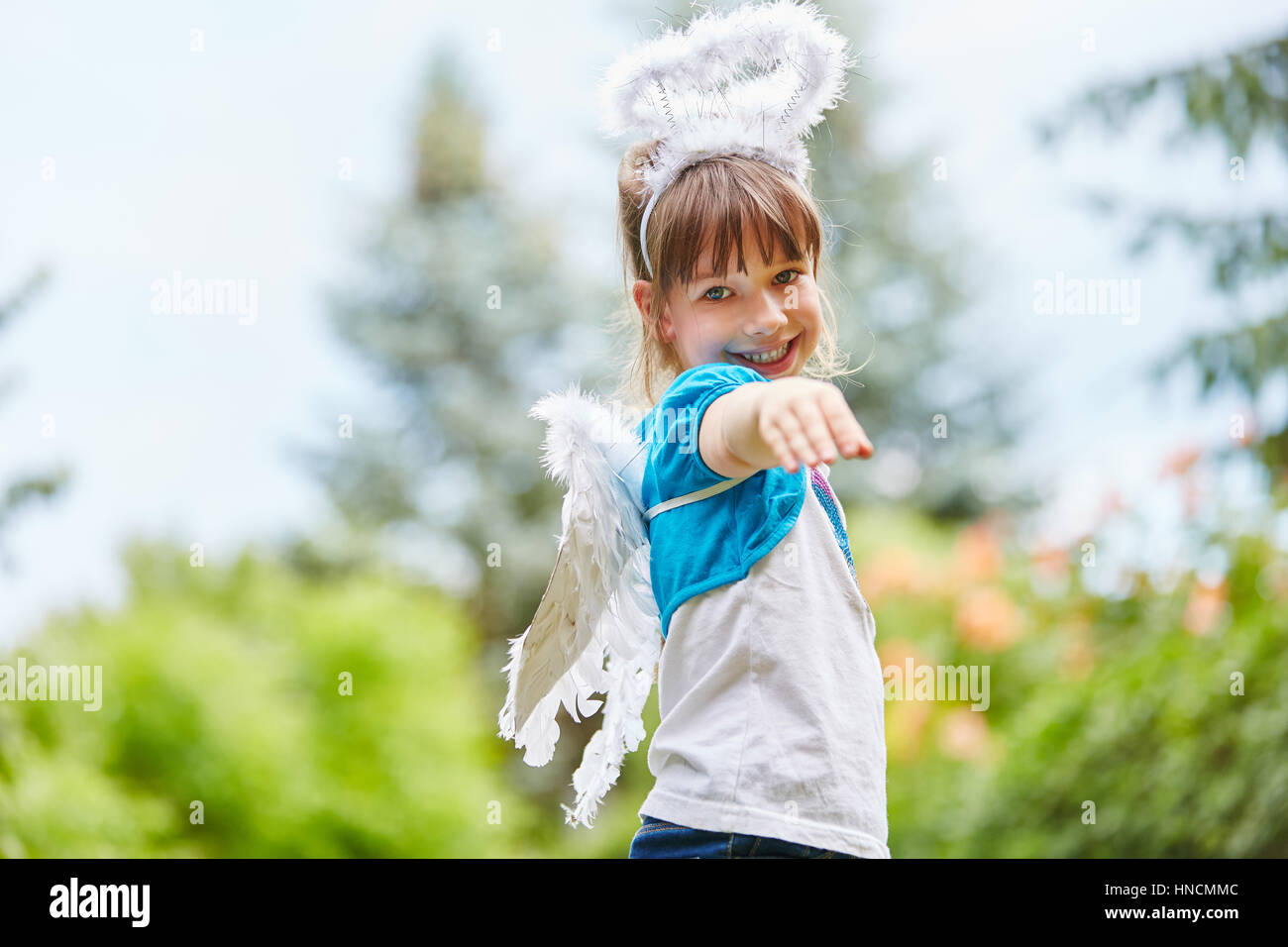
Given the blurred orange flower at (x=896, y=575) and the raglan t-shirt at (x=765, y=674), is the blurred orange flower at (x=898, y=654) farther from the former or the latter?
the raglan t-shirt at (x=765, y=674)

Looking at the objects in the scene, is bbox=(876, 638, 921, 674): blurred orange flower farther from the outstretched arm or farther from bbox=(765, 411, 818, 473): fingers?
bbox=(765, 411, 818, 473): fingers

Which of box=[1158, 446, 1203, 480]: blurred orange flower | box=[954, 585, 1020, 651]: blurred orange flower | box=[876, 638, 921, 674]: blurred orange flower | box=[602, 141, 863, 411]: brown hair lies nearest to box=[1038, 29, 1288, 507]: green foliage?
box=[1158, 446, 1203, 480]: blurred orange flower

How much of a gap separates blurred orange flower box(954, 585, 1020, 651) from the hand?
4131 millimetres

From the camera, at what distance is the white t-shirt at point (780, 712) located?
4.22 feet

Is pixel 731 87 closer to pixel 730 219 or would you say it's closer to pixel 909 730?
pixel 730 219

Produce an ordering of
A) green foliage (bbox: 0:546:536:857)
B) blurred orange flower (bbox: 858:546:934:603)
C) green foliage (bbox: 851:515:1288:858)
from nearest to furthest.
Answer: green foliage (bbox: 851:515:1288:858)
green foliage (bbox: 0:546:536:857)
blurred orange flower (bbox: 858:546:934:603)

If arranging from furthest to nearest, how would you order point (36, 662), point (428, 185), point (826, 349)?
point (428, 185)
point (36, 662)
point (826, 349)

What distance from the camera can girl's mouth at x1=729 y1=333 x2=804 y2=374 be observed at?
1501 mm

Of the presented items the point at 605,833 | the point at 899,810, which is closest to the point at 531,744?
the point at 899,810

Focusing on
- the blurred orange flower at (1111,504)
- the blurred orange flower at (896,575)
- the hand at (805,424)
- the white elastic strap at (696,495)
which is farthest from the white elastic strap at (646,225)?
the blurred orange flower at (896,575)

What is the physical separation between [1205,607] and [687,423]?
314cm

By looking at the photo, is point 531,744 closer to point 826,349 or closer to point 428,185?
point 826,349

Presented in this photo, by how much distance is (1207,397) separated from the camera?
4.30 meters

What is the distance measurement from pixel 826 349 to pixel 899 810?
147 inches
